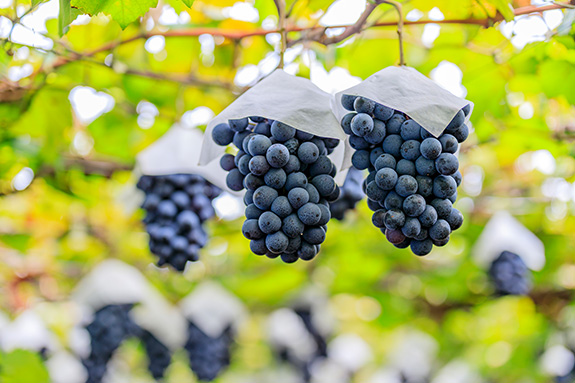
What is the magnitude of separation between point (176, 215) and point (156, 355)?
4.85 feet

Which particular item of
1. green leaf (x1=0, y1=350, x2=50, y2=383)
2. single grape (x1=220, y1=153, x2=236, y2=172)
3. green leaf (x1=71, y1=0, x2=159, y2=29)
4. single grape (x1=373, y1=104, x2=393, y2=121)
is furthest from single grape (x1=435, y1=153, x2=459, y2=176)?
green leaf (x1=0, y1=350, x2=50, y2=383)

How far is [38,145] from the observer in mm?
1865

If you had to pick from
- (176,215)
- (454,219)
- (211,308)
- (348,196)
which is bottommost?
(211,308)

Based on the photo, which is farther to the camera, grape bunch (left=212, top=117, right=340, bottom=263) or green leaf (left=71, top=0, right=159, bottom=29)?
green leaf (left=71, top=0, right=159, bottom=29)

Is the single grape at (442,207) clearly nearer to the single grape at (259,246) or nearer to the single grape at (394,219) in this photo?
the single grape at (394,219)

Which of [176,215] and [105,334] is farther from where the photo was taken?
[105,334]

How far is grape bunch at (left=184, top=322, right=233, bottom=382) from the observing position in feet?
8.78

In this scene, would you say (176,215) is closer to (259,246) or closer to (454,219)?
(259,246)

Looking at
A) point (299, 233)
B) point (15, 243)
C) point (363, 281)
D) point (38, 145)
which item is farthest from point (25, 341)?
point (299, 233)

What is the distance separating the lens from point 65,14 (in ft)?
3.19

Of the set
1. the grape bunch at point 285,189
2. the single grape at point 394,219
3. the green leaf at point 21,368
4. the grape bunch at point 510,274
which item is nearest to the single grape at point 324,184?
the grape bunch at point 285,189

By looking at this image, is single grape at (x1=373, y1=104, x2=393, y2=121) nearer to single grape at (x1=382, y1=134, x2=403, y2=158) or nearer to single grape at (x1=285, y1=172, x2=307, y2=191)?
single grape at (x1=382, y1=134, x2=403, y2=158)

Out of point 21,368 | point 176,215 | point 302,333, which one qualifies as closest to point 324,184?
point 176,215

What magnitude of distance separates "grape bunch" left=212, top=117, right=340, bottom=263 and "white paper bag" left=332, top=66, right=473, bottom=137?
0.12 metres
